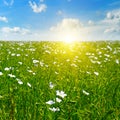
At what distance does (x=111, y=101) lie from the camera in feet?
16.0

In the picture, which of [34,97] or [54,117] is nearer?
[54,117]

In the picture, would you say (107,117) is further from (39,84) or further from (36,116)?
(39,84)

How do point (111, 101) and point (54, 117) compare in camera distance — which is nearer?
point (54, 117)

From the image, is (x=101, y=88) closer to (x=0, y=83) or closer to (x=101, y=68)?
(x=0, y=83)

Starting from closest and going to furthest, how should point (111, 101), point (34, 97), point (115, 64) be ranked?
point (34, 97) → point (111, 101) → point (115, 64)

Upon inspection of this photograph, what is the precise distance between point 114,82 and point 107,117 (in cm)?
244

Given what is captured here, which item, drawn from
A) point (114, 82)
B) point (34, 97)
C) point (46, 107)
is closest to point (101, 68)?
point (114, 82)

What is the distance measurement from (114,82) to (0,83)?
2.34 metres

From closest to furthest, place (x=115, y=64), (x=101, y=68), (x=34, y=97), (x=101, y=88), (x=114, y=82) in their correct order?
(x=34, y=97) → (x=101, y=88) → (x=114, y=82) → (x=101, y=68) → (x=115, y=64)

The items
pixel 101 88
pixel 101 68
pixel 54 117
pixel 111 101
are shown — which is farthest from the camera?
pixel 101 68

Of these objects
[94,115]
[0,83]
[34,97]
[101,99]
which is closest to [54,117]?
[94,115]

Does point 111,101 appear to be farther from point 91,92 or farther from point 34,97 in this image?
point 34,97

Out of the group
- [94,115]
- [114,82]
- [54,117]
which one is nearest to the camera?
[54,117]

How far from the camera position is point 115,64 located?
9.51m
